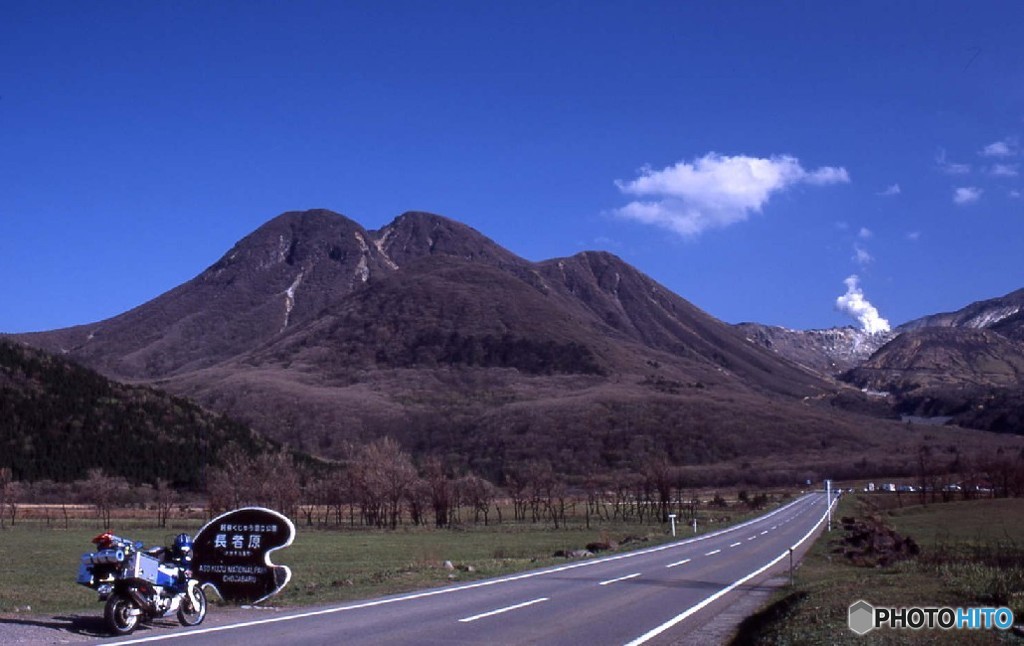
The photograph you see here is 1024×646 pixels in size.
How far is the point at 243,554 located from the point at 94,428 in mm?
97650

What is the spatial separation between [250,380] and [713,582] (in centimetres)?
17088

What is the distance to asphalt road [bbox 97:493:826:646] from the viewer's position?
1377 cm

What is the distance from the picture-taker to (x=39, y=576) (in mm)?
27672

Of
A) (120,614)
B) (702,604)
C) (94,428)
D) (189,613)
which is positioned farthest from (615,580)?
(94,428)

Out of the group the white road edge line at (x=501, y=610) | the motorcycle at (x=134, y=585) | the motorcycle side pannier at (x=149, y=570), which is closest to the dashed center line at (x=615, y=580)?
the white road edge line at (x=501, y=610)

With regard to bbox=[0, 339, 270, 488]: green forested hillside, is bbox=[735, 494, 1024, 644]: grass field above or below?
below

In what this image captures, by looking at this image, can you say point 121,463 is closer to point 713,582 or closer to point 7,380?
point 7,380

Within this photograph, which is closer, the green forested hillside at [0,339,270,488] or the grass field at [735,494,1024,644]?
the grass field at [735,494,1024,644]

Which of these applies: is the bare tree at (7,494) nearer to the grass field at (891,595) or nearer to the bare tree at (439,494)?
the bare tree at (439,494)

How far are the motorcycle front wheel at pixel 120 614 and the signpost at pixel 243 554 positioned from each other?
3677 mm

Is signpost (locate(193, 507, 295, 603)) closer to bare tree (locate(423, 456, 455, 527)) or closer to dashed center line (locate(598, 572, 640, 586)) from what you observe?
dashed center line (locate(598, 572, 640, 586))

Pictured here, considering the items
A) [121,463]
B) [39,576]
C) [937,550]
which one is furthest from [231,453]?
[937,550]

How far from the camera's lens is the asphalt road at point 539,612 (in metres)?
13.8

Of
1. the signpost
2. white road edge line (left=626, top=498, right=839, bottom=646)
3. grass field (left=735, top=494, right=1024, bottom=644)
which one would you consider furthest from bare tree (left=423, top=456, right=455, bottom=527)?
the signpost
